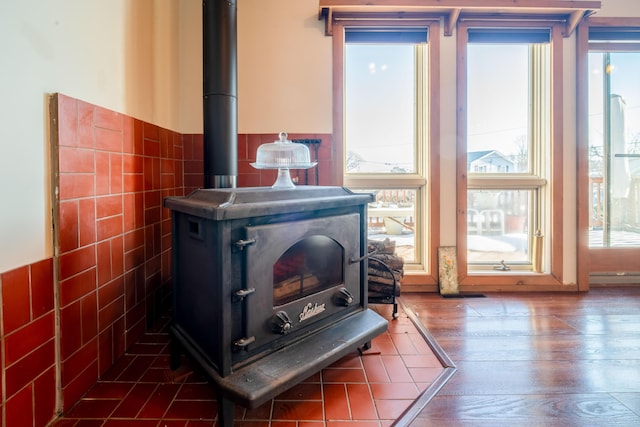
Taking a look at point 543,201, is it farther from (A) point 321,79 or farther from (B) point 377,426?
(B) point 377,426

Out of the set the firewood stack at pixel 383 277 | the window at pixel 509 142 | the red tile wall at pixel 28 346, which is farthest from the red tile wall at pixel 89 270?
the window at pixel 509 142

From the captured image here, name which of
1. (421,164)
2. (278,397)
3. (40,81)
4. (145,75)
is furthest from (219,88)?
(421,164)

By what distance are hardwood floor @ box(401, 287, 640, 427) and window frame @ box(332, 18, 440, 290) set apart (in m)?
0.25

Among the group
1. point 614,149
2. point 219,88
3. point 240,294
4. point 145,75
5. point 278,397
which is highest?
point 145,75

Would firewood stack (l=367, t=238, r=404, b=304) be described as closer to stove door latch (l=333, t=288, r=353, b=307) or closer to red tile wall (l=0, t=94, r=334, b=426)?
stove door latch (l=333, t=288, r=353, b=307)

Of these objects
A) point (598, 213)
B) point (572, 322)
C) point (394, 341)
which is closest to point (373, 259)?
point (394, 341)

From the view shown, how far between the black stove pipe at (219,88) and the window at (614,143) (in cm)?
272

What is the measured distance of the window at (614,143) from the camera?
2.57 meters

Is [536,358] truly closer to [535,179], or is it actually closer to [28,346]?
[535,179]

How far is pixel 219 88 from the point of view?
1.68 m

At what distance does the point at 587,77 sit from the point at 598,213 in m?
1.07

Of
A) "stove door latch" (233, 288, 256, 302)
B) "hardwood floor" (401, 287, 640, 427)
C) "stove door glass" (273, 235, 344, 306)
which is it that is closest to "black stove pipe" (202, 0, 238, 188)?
"stove door glass" (273, 235, 344, 306)

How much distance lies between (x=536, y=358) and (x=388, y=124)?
69.4 inches

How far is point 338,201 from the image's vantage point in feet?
4.60
